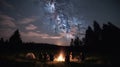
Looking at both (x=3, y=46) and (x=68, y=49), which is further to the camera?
(x=68, y=49)

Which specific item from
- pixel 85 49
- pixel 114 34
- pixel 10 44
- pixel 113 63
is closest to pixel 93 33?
pixel 114 34

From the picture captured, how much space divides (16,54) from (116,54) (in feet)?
56.8

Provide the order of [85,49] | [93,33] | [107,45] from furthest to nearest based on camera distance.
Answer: [93,33] < [107,45] < [85,49]

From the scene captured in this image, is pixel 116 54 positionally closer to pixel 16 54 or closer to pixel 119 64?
pixel 119 64

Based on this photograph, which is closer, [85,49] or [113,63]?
[113,63]

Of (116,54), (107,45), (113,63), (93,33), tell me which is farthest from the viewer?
(93,33)

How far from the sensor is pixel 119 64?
26344mm

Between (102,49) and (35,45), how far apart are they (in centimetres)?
1274

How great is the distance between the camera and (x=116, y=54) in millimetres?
29531

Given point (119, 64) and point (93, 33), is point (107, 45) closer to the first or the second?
point (119, 64)

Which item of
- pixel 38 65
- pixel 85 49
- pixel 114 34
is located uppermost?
pixel 114 34

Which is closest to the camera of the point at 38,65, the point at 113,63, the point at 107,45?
the point at 38,65

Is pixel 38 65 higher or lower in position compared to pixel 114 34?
lower

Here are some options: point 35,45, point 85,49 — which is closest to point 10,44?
point 35,45
